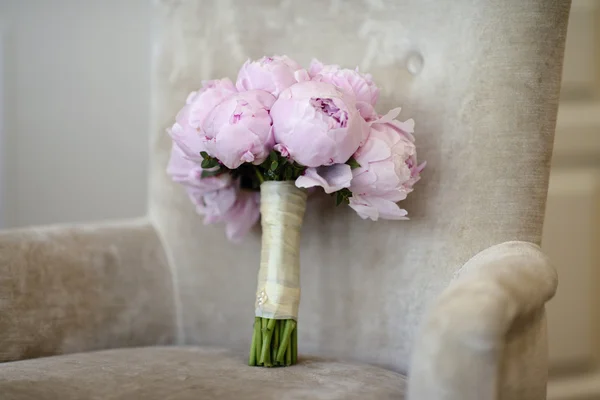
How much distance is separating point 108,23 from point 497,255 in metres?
1.07

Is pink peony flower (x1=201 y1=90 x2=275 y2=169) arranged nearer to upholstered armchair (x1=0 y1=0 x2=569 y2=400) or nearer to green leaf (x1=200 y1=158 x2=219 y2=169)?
green leaf (x1=200 y1=158 x2=219 y2=169)

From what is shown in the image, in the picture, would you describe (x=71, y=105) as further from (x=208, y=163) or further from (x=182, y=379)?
(x=182, y=379)

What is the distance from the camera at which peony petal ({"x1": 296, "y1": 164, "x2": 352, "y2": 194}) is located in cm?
82

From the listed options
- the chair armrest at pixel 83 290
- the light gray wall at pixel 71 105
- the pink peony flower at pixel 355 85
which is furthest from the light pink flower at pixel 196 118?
the light gray wall at pixel 71 105

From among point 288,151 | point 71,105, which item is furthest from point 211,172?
point 71,105

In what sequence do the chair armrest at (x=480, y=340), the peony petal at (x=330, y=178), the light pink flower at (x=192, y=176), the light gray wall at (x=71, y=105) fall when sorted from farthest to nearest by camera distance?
the light gray wall at (x=71, y=105) < the light pink flower at (x=192, y=176) < the peony petal at (x=330, y=178) < the chair armrest at (x=480, y=340)

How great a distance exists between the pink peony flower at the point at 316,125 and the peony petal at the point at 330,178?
18 mm

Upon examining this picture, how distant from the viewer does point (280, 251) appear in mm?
871

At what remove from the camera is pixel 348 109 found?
2.62 ft

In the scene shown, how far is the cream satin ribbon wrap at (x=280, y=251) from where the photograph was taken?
86cm

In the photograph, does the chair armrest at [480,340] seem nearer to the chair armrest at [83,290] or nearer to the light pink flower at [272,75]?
the light pink flower at [272,75]

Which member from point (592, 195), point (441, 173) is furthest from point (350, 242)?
point (592, 195)

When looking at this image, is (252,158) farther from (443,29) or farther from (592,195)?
(592,195)

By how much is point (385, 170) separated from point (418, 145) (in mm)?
130
